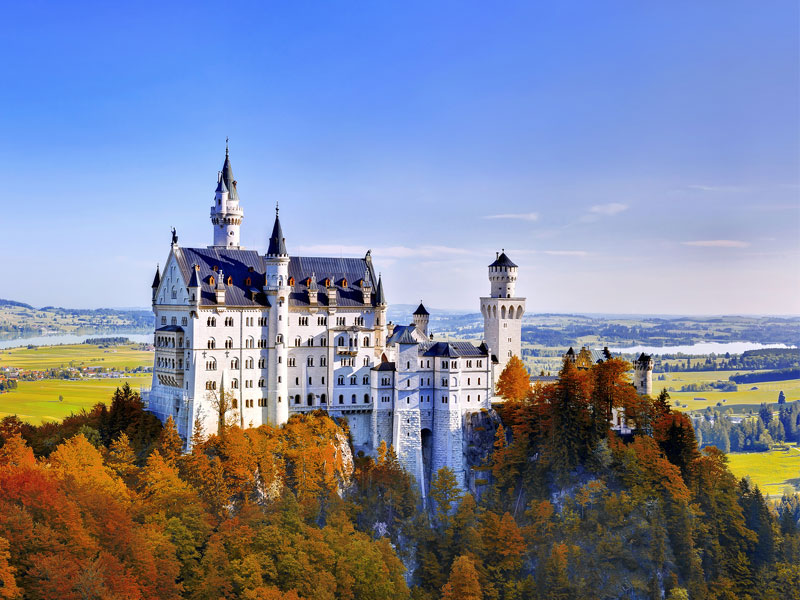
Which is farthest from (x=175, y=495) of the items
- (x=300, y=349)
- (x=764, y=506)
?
(x=764, y=506)

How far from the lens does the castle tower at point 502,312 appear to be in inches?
3957

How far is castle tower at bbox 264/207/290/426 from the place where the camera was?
8769cm

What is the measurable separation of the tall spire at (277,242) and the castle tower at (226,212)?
9639mm

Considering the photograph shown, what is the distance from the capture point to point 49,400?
17050 centimetres

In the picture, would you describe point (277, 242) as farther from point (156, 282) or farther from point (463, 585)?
point (463, 585)

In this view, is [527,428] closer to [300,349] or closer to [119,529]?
[300,349]

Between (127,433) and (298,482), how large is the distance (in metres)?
16.3

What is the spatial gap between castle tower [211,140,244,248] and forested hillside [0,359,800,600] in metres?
18.3

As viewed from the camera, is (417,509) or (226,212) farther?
(226,212)

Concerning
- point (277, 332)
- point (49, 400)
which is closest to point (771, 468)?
point (277, 332)

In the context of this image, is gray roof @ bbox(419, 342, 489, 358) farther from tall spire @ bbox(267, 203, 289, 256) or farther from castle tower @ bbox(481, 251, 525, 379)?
tall spire @ bbox(267, 203, 289, 256)

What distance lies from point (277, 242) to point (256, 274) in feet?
12.4

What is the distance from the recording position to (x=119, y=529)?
69.4 metres

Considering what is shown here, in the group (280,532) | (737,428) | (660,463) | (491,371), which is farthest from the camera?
(737,428)
